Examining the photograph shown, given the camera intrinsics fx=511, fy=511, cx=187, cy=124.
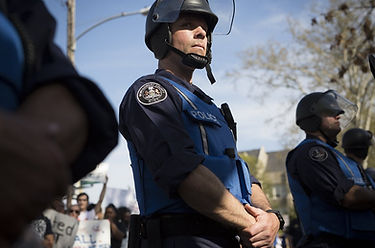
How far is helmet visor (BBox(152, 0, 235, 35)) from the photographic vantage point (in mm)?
2980

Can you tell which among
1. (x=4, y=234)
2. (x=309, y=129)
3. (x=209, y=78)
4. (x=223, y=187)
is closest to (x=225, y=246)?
(x=223, y=187)

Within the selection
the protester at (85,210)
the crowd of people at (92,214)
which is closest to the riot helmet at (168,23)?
the crowd of people at (92,214)

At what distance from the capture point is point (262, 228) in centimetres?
250

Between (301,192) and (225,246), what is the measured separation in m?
2.14

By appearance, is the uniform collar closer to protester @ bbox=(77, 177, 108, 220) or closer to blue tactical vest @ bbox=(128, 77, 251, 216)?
blue tactical vest @ bbox=(128, 77, 251, 216)

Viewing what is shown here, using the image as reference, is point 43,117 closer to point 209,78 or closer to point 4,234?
point 4,234

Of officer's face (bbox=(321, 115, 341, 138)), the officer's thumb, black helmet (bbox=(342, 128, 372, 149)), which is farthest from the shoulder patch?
black helmet (bbox=(342, 128, 372, 149))

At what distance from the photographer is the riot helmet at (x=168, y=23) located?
2.97m

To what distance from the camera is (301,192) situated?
14.6ft

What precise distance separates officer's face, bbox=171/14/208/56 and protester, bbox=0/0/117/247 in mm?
1842

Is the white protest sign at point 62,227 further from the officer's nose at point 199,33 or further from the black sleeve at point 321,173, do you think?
the officer's nose at point 199,33

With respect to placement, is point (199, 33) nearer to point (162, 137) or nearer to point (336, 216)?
point (162, 137)

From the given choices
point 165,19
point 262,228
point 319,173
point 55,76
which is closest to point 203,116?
point 262,228

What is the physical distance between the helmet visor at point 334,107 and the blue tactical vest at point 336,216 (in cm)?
56
